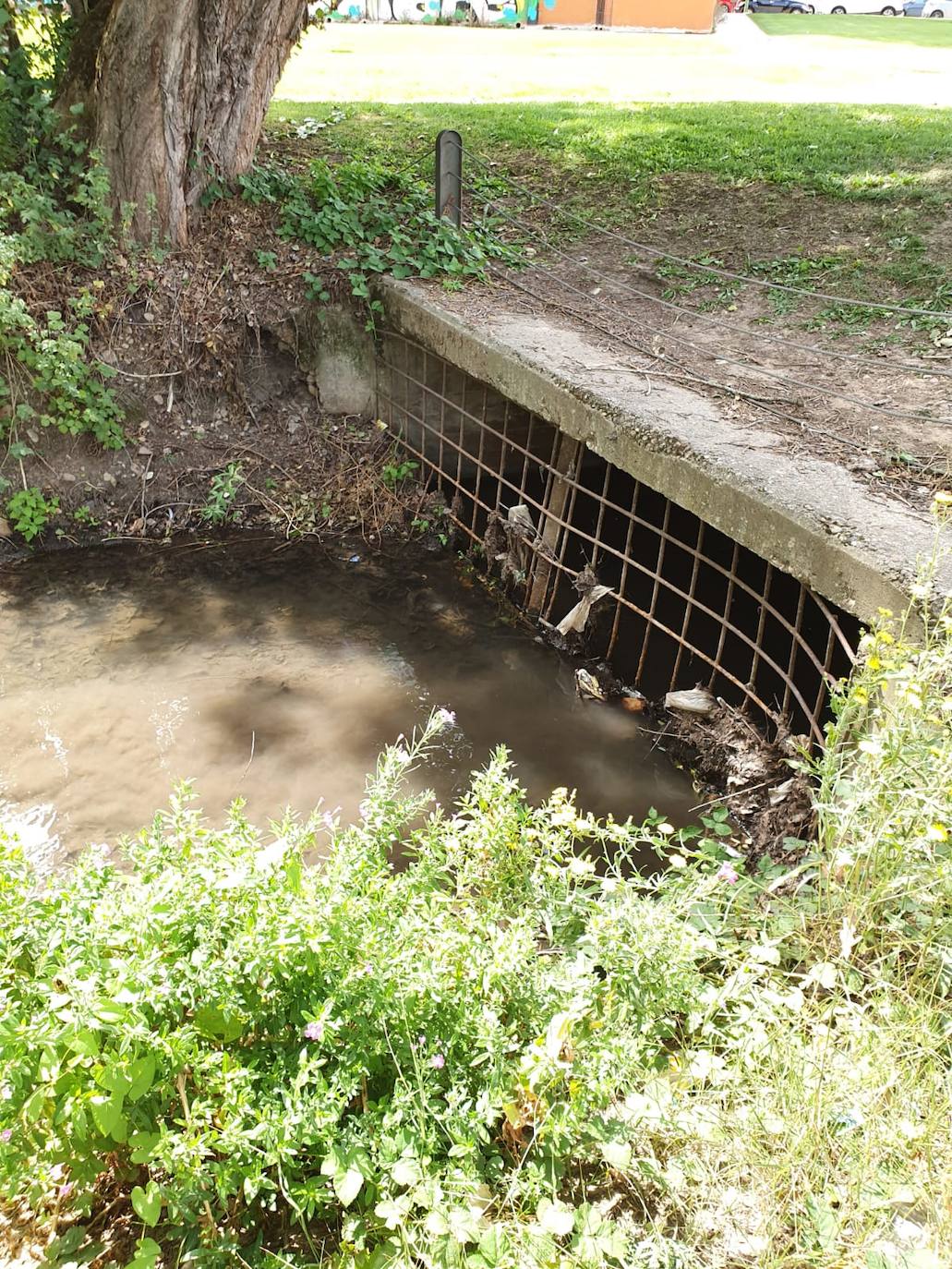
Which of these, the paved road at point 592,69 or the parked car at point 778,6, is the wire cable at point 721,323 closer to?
the paved road at point 592,69

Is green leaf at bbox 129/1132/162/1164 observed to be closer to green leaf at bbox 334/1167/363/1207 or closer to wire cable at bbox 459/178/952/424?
green leaf at bbox 334/1167/363/1207

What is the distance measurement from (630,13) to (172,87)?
22.7 meters

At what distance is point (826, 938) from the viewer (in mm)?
2799

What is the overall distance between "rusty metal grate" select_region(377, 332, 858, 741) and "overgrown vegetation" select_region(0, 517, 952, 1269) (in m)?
2.08

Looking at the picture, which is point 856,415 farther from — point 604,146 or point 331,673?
point 604,146

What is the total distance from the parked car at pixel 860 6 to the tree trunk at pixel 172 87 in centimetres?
3429

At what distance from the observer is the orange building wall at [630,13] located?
959 inches

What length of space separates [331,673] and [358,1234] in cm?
370

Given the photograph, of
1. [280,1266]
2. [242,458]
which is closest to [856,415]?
[242,458]

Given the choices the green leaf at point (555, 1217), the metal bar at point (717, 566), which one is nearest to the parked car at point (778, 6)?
the metal bar at point (717, 566)

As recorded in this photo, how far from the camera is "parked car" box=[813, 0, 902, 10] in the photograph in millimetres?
33406

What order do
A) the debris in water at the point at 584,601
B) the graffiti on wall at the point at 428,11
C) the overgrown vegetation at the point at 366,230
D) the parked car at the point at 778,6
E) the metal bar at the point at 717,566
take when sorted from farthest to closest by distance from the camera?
the parked car at the point at 778,6 < the graffiti on wall at the point at 428,11 < the overgrown vegetation at the point at 366,230 < the debris in water at the point at 584,601 < the metal bar at the point at 717,566

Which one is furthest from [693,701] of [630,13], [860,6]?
[860,6]

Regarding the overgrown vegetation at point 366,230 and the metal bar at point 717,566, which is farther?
the overgrown vegetation at point 366,230
